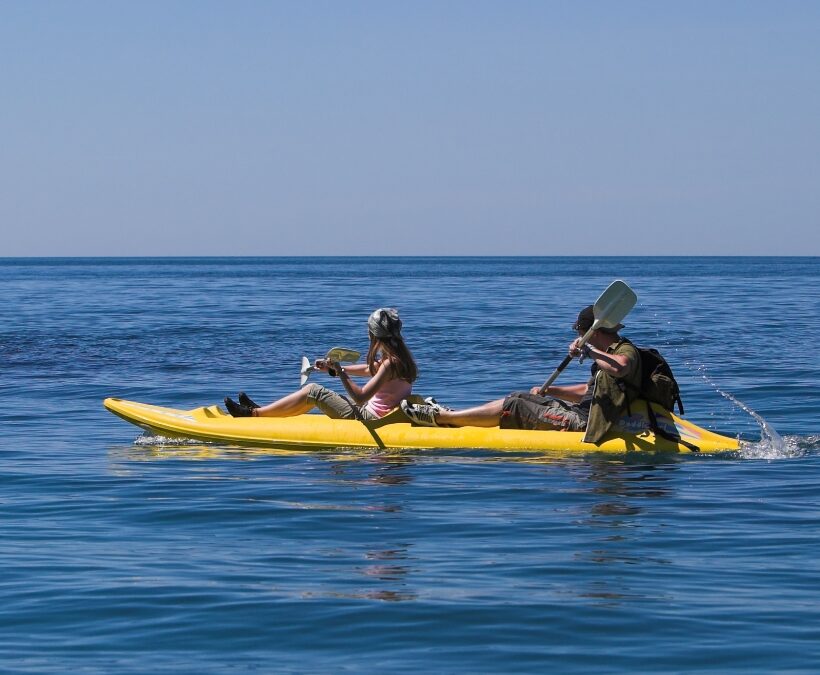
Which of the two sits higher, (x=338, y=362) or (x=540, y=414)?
(x=338, y=362)

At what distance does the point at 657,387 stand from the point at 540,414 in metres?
1.08

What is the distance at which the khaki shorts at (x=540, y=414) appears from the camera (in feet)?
35.7

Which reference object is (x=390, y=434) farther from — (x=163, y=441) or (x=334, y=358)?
(x=163, y=441)

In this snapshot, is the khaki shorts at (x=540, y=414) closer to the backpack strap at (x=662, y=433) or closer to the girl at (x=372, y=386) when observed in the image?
the backpack strap at (x=662, y=433)

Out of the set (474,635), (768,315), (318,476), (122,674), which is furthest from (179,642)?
(768,315)

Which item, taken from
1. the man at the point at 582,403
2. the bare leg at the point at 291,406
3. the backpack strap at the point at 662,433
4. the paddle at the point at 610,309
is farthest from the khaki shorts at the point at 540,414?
the bare leg at the point at 291,406

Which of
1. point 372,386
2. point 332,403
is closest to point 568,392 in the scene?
point 372,386

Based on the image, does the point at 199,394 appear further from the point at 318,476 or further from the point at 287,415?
the point at 318,476

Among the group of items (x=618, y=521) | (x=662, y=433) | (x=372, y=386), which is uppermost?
(x=372, y=386)

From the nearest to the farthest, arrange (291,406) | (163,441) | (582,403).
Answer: (582,403), (291,406), (163,441)

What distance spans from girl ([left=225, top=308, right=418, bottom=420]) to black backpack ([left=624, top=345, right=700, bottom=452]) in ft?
6.44

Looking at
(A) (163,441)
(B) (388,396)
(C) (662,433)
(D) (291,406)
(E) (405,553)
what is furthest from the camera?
(A) (163,441)

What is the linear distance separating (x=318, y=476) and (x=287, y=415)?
174 cm

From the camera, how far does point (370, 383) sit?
432 inches
